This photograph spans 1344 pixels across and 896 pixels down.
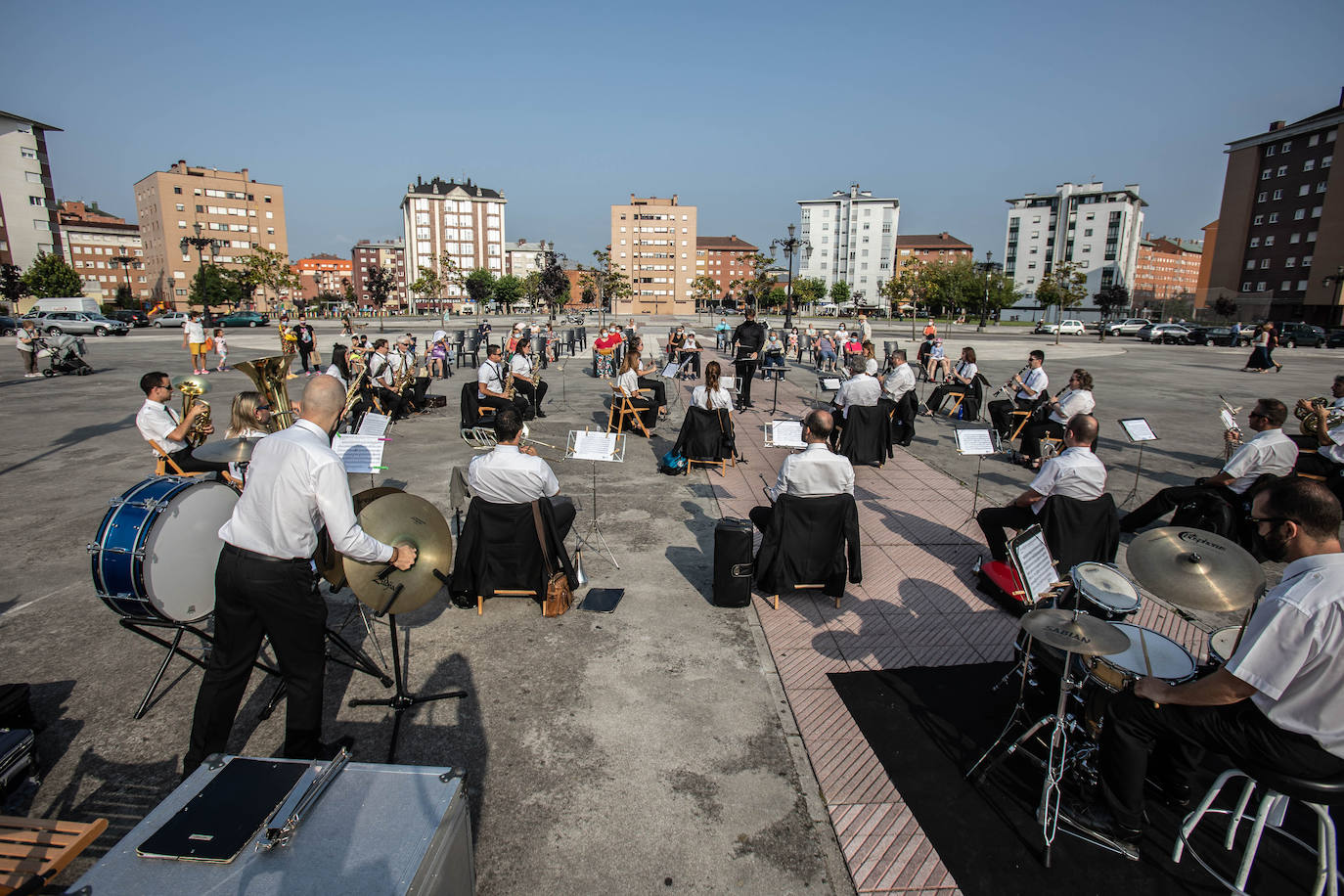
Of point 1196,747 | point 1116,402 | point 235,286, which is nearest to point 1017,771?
point 1196,747

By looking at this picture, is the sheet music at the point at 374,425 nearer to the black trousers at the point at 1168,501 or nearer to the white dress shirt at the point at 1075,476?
the white dress shirt at the point at 1075,476

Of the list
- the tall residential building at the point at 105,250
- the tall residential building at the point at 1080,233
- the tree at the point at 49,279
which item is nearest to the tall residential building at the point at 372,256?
the tall residential building at the point at 105,250

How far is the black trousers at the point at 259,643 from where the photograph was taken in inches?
123

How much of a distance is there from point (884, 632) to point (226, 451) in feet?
18.0

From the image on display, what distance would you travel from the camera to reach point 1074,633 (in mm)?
2871

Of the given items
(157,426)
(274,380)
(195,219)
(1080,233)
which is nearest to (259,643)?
(274,380)

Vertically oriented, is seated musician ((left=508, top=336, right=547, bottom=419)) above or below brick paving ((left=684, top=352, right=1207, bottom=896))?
above

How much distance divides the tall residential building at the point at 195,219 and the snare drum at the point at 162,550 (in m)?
98.7

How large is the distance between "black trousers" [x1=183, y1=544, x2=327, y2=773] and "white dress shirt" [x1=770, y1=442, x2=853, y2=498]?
133 inches

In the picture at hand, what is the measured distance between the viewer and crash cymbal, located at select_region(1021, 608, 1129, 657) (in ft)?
9.08

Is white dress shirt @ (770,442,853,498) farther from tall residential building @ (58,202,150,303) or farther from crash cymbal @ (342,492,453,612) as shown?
tall residential building @ (58,202,150,303)

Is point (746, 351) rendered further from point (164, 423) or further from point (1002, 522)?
point (164, 423)

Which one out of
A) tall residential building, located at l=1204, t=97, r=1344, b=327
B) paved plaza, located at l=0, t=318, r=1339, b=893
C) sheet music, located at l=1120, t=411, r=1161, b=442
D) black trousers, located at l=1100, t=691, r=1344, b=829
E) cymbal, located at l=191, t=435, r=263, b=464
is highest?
tall residential building, located at l=1204, t=97, r=1344, b=327

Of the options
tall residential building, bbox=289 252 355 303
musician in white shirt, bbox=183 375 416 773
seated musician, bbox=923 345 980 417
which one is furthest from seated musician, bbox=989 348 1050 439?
tall residential building, bbox=289 252 355 303
